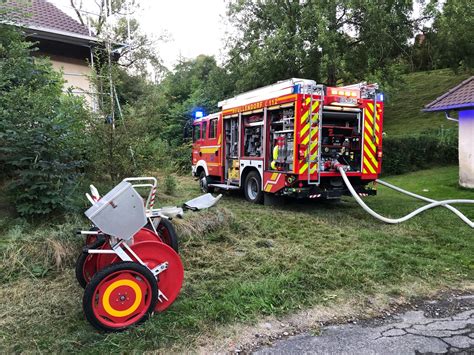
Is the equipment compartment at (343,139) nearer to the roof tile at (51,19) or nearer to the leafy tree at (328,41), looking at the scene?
the leafy tree at (328,41)

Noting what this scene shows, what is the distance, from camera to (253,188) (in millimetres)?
9992

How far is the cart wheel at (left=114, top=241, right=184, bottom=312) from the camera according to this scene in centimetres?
350

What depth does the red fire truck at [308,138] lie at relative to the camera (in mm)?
8016

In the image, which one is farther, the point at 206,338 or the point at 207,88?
the point at 207,88

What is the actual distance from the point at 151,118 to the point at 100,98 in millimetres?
1057

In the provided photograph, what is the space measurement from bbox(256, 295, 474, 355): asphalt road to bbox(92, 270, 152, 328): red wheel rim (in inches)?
42.2

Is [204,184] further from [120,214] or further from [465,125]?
[120,214]

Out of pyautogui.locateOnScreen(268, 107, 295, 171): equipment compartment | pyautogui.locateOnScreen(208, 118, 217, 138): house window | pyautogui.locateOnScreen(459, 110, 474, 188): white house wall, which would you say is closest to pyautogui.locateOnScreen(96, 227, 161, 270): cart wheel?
pyautogui.locateOnScreen(268, 107, 295, 171): equipment compartment

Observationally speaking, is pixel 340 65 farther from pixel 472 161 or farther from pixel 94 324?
pixel 94 324

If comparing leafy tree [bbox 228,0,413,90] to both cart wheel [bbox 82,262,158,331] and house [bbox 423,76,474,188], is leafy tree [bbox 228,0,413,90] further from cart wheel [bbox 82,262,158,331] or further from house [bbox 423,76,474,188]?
cart wheel [bbox 82,262,158,331]

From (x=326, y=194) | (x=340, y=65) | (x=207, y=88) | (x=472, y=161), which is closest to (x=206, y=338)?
(x=326, y=194)

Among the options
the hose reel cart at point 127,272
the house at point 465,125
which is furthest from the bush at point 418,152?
the hose reel cart at point 127,272

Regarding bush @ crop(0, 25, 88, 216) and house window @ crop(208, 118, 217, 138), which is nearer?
bush @ crop(0, 25, 88, 216)

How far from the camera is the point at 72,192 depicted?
20.3 ft
